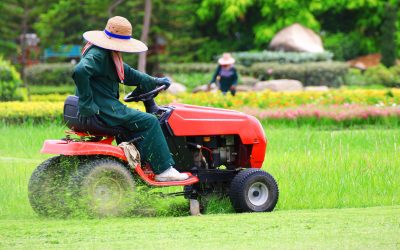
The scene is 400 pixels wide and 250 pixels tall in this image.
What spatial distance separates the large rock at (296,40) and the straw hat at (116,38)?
29412 mm

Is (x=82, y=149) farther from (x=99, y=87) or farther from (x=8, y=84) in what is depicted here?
(x=8, y=84)

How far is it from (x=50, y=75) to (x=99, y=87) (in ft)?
92.7

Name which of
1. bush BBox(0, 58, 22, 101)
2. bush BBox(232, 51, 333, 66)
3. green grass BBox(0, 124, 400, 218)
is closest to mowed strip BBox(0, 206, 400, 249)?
green grass BBox(0, 124, 400, 218)

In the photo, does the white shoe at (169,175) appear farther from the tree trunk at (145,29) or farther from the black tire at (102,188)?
the tree trunk at (145,29)

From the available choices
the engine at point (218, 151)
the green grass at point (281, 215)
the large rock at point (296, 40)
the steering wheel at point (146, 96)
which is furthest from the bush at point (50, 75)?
the steering wheel at point (146, 96)

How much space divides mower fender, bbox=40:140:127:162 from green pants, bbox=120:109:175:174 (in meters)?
0.23

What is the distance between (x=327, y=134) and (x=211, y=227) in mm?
7878

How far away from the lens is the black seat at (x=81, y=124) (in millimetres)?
8484

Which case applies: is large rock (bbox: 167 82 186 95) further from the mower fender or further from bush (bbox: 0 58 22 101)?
the mower fender

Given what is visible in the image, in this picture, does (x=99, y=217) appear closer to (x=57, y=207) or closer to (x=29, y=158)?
(x=57, y=207)

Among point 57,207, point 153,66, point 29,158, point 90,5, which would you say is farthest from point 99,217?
point 153,66

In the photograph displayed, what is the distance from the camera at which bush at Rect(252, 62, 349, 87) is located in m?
34.4

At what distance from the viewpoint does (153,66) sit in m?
38.2

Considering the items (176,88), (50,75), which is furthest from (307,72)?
(50,75)
